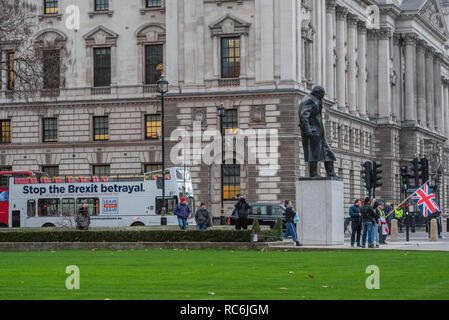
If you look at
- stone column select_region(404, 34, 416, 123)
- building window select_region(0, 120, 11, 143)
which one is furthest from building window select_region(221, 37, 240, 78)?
stone column select_region(404, 34, 416, 123)

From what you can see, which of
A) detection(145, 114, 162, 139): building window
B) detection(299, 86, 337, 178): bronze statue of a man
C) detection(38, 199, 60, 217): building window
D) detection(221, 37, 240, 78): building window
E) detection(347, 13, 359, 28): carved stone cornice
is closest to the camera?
detection(299, 86, 337, 178): bronze statue of a man

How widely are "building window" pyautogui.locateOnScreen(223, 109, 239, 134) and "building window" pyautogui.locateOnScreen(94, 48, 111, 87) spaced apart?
10.5m

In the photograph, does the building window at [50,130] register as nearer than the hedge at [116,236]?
No

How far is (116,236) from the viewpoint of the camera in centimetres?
4172

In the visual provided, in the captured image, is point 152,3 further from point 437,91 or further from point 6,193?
point 437,91

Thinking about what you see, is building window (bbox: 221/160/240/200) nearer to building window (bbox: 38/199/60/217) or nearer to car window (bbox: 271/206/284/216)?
car window (bbox: 271/206/284/216)

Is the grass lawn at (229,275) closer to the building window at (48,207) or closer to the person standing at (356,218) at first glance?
the person standing at (356,218)

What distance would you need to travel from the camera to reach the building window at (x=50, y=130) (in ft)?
258

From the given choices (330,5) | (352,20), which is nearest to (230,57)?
(330,5)

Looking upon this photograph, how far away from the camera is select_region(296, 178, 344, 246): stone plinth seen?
127 feet

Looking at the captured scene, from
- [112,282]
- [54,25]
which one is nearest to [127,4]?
[54,25]

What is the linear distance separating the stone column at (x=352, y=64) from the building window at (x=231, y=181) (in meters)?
25.2

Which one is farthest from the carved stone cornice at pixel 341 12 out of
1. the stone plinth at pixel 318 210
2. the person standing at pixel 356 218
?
the stone plinth at pixel 318 210
